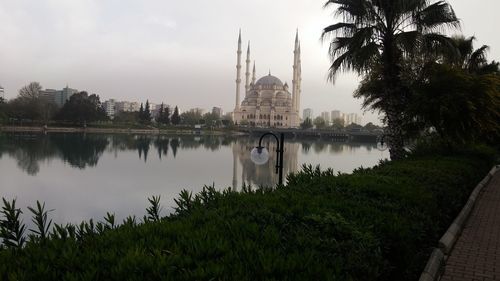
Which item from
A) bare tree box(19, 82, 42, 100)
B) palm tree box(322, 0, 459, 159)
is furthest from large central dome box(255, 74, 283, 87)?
palm tree box(322, 0, 459, 159)

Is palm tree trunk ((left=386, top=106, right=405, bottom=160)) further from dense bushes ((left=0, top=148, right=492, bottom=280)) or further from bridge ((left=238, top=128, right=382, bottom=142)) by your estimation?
bridge ((left=238, top=128, right=382, bottom=142))

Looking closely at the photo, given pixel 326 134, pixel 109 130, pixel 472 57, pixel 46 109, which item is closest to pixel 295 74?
pixel 326 134

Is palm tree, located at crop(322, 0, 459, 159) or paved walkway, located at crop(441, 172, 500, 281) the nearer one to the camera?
paved walkway, located at crop(441, 172, 500, 281)

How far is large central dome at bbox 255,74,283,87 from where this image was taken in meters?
149

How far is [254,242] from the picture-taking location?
10.3ft

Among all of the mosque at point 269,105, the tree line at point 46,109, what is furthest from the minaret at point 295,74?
the tree line at point 46,109

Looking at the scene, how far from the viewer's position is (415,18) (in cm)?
1375

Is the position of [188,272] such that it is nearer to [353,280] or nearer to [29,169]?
[353,280]

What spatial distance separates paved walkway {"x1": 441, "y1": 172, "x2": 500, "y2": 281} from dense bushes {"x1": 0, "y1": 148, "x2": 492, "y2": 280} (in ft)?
1.38

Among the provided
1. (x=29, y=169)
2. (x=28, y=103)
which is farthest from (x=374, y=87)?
(x=28, y=103)

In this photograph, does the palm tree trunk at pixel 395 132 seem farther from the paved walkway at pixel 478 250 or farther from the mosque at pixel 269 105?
the mosque at pixel 269 105

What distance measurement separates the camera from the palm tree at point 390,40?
44.4 feet

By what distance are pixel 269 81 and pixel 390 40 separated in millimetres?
137441

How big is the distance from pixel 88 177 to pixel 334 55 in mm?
15172
